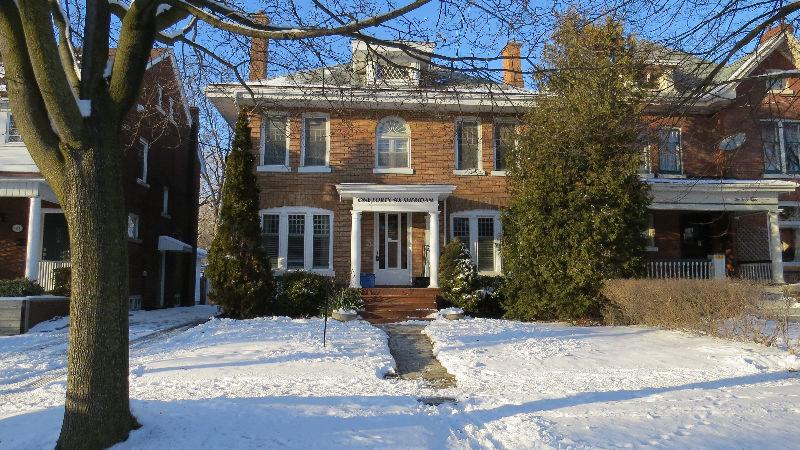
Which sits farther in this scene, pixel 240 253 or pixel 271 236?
pixel 271 236

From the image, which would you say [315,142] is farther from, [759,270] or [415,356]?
[759,270]

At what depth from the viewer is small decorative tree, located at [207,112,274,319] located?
45.3 ft

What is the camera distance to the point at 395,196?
1570 centimetres

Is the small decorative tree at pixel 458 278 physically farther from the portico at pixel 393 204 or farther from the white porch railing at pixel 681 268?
the white porch railing at pixel 681 268

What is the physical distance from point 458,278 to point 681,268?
23.1 ft

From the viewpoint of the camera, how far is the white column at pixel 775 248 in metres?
16.6

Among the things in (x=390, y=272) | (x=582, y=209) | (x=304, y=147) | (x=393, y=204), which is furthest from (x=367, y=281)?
(x=582, y=209)

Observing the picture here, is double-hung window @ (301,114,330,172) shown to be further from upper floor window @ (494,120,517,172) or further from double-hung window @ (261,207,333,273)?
upper floor window @ (494,120,517,172)

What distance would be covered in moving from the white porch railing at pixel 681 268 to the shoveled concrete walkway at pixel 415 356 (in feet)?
25.9

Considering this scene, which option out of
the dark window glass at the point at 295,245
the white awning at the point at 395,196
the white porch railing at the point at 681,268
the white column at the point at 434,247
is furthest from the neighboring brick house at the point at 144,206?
the white porch railing at the point at 681,268

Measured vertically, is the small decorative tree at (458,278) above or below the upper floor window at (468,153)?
below

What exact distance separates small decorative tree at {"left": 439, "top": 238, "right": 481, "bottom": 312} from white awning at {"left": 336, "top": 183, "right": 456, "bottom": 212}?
4.31 feet

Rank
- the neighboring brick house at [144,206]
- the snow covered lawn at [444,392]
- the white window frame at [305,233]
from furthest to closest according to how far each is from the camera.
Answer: the white window frame at [305,233] < the neighboring brick house at [144,206] < the snow covered lawn at [444,392]

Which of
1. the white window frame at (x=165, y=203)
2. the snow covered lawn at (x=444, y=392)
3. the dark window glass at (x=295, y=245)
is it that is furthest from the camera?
the white window frame at (x=165, y=203)
